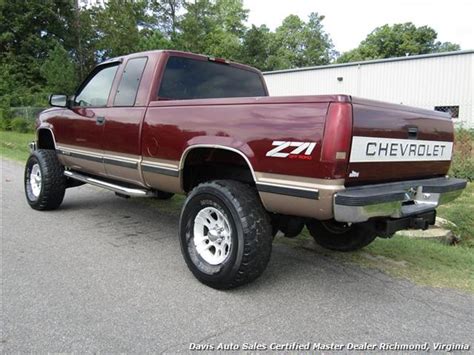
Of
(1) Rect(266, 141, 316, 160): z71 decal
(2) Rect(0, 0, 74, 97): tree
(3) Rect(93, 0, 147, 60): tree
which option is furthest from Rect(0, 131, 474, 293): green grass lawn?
(2) Rect(0, 0, 74, 97): tree

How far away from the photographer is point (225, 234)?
3.63m

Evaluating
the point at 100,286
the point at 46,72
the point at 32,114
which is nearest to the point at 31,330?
the point at 100,286

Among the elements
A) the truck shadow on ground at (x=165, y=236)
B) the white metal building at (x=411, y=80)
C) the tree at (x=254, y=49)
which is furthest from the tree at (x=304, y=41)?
the truck shadow on ground at (x=165, y=236)

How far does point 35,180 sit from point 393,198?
5.26 m

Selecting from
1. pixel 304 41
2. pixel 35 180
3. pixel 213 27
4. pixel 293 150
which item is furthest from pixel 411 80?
pixel 304 41

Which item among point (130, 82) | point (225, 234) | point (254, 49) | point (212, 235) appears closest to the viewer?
point (225, 234)

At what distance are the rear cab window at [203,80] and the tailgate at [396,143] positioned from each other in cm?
219

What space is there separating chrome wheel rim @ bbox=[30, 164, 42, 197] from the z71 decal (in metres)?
4.42

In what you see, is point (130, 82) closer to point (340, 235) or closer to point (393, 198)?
point (340, 235)

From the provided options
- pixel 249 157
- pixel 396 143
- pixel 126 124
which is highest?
pixel 126 124

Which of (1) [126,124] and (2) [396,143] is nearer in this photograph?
(2) [396,143]

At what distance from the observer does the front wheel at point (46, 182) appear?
19.7ft

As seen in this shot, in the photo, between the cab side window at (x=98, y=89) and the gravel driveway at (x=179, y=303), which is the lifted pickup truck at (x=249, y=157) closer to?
the cab side window at (x=98, y=89)

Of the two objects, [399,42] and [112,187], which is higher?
[399,42]
